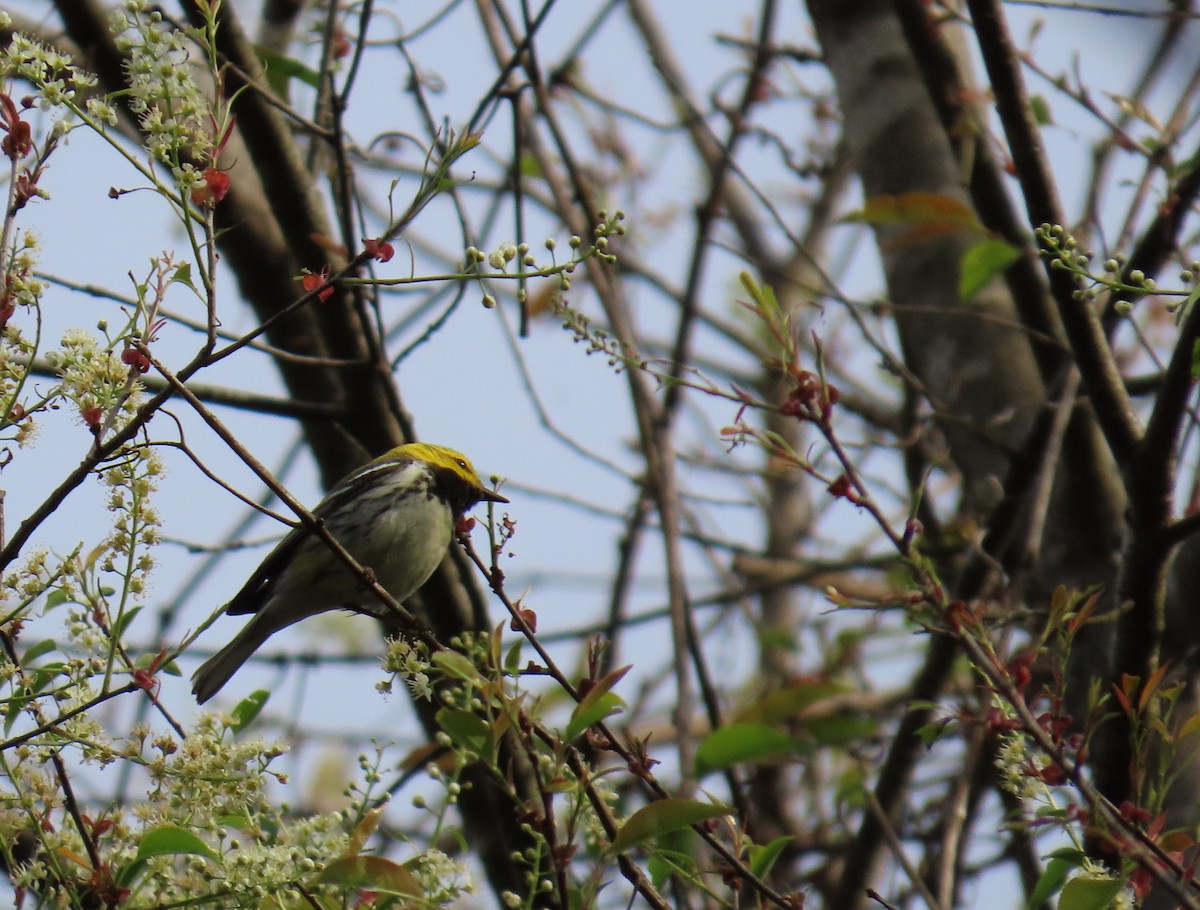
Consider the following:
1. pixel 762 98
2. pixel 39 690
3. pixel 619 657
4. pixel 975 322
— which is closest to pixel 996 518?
pixel 975 322

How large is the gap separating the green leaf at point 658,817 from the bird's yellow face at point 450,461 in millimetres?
3168

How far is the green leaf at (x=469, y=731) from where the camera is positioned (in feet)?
6.24

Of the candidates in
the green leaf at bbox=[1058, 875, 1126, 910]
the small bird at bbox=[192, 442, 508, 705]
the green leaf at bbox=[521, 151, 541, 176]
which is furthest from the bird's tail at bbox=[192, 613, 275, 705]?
the green leaf at bbox=[1058, 875, 1126, 910]

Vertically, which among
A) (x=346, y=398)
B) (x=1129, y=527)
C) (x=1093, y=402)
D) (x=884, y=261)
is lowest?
(x=1129, y=527)

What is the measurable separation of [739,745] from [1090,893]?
135 cm

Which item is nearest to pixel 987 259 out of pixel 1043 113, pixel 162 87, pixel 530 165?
pixel 1043 113

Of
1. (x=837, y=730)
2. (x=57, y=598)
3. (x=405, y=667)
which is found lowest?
(x=405, y=667)

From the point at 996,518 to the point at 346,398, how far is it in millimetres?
2109

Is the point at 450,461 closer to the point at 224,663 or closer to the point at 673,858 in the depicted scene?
the point at 224,663

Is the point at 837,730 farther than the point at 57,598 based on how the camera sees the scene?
Yes

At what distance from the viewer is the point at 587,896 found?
1887 mm

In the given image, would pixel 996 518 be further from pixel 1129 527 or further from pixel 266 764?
pixel 266 764

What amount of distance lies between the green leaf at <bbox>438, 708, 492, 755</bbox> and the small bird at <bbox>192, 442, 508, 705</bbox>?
7.46 feet

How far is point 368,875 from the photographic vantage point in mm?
1905
